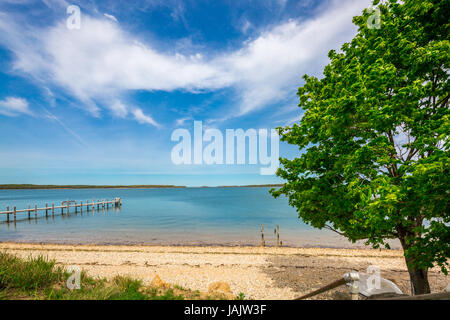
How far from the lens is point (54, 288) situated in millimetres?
6527

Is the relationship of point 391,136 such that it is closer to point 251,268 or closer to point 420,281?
point 420,281

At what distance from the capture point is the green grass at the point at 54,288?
596cm

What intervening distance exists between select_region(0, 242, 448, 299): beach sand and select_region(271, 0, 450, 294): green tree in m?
4.60

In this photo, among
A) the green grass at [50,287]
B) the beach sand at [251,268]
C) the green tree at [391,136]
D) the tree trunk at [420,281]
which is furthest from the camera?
the beach sand at [251,268]

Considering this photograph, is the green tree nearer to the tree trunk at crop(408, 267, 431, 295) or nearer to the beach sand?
the tree trunk at crop(408, 267, 431, 295)

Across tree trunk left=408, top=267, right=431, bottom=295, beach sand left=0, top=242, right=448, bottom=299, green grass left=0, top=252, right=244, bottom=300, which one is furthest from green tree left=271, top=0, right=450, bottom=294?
green grass left=0, top=252, right=244, bottom=300

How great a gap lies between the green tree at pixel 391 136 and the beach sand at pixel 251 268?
4.60 m

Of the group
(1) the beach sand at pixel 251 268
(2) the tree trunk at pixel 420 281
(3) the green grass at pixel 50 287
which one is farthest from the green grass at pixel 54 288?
(2) the tree trunk at pixel 420 281

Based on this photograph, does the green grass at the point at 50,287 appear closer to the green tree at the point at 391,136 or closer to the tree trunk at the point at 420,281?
the green tree at the point at 391,136

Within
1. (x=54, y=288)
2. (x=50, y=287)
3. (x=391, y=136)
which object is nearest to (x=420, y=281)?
(x=391, y=136)

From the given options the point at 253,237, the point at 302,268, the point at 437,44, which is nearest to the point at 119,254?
the point at 302,268

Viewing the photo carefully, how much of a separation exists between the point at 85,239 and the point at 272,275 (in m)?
26.6

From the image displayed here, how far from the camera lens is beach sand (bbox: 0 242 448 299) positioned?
34.7ft
